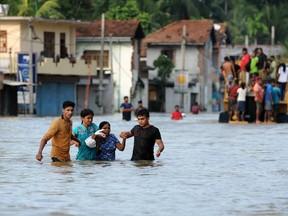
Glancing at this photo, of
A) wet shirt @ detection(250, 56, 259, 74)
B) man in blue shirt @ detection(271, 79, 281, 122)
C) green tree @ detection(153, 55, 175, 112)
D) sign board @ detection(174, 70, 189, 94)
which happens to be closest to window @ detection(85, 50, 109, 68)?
sign board @ detection(174, 70, 189, 94)

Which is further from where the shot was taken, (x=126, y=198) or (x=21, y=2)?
(x=21, y=2)

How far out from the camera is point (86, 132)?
1855 centimetres

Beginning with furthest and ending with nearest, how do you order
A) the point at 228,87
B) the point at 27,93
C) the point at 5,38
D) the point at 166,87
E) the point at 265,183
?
the point at 166,87 < the point at 5,38 < the point at 27,93 < the point at 228,87 < the point at 265,183

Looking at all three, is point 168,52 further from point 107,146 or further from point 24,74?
point 107,146

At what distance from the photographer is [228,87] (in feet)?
131

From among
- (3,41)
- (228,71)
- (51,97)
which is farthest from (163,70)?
(228,71)

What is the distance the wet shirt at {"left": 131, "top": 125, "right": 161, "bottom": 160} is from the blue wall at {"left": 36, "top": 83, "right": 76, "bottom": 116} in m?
44.0

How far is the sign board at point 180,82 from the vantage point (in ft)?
260

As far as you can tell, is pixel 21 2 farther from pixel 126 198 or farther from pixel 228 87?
pixel 126 198

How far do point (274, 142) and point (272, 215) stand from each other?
1583 centimetres

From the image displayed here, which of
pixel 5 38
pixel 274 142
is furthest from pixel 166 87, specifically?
pixel 274 142

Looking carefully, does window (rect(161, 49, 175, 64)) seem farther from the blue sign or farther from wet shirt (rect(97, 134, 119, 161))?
wet shirt (rect(97, 134, 119, 161))

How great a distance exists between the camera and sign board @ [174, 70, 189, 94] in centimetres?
7931

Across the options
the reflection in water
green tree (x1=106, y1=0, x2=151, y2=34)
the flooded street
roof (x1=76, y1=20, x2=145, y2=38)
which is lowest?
the flooded street
